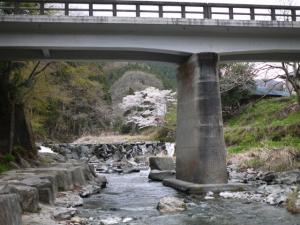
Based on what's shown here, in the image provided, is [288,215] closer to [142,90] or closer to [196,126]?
[196,126]

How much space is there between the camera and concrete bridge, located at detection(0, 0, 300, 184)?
18406 mm

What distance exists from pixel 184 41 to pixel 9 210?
14990 millimetres

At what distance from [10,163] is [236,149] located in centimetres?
1685

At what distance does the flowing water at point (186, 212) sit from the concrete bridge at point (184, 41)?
335cm

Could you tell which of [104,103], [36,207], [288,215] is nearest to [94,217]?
[36,207]

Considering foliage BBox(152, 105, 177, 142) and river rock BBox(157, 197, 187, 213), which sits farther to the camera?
foliage BBox(152, 105, 177, 142)

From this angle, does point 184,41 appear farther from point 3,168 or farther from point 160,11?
point 3,168

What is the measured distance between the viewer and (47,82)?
26.7 meters

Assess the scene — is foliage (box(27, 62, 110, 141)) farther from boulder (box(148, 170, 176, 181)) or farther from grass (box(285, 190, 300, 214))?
grass (box(285, 190, 300, 214))

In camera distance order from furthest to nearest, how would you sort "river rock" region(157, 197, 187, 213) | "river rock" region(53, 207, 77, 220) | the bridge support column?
the bridge support column < "river rock" region(157, 197, 187, 213) < "river rock" region(53, 207, 77, 220)

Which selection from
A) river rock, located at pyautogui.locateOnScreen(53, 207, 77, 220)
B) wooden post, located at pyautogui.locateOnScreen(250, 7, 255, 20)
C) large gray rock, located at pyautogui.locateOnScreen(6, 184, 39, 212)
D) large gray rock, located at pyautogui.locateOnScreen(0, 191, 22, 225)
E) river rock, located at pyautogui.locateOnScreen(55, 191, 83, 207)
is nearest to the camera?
large gray rock, located at pyautogui.locateOnScreen(0, 191, 22, 225)

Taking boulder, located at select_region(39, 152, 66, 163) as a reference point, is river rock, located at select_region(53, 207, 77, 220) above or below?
below

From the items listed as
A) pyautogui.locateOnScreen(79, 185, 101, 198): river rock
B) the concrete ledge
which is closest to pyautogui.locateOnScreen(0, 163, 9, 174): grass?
pyautogui.locateOnScreen(79, 185, 101, 198): river rock

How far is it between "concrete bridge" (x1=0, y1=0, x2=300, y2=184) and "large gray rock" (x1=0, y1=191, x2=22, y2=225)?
1200cm
